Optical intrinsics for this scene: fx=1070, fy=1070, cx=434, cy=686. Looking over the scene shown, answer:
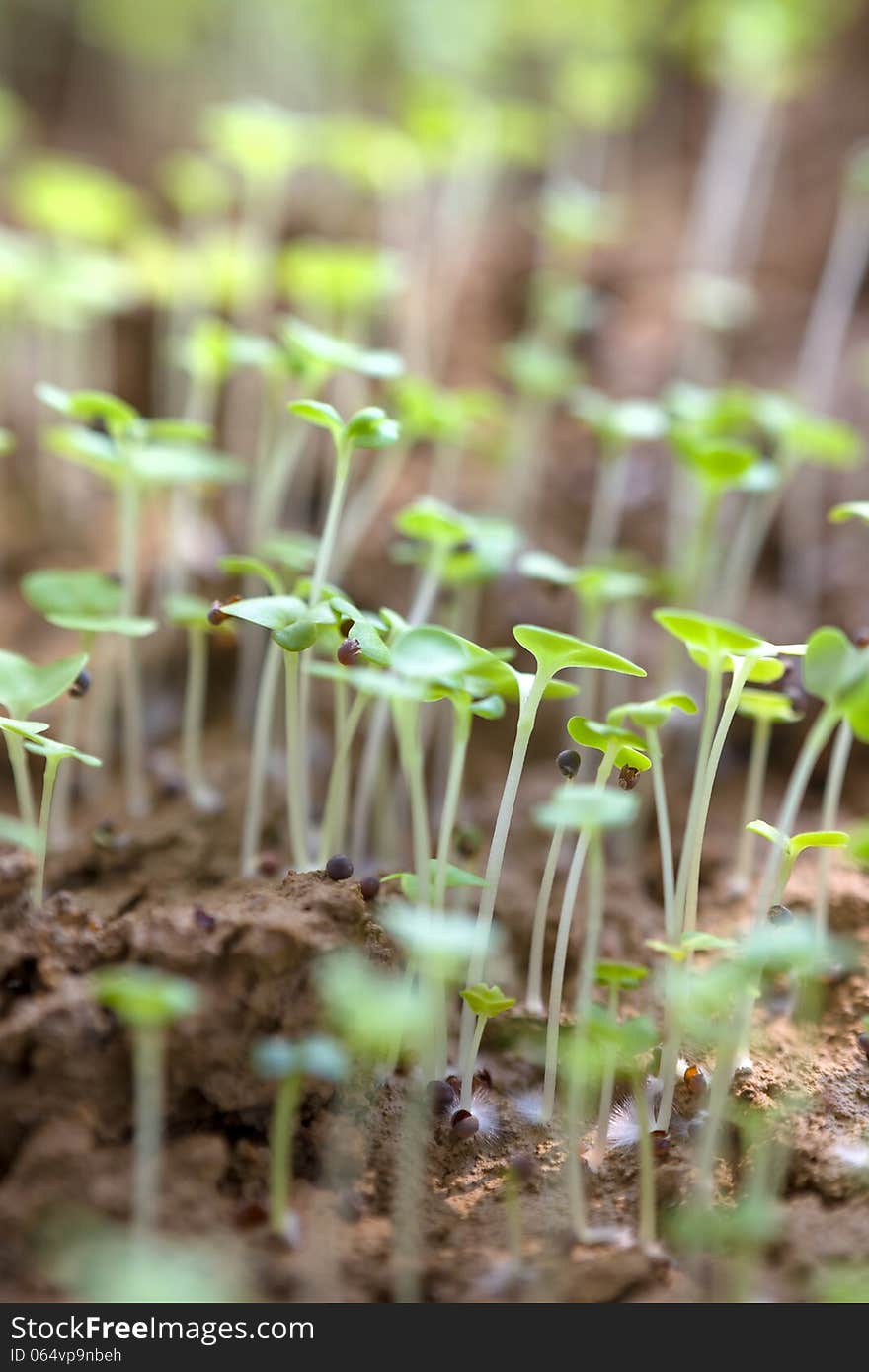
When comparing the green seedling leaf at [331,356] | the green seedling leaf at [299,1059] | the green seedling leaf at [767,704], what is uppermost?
the green seedling leaf at [331,356]

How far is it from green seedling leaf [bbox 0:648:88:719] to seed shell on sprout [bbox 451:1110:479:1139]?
608 mm

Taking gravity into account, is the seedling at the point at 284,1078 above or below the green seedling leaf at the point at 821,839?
below

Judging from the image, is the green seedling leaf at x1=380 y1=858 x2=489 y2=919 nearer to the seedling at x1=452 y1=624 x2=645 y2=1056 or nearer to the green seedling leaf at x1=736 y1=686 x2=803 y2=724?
the seedling at x1=452 y1=624 x2=645 y2=1056

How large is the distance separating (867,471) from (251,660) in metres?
1.22

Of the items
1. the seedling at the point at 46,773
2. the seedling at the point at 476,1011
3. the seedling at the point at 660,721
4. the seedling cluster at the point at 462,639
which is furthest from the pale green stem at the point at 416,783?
the seedling at the point at 46,773

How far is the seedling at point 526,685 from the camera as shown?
1069 millimetres

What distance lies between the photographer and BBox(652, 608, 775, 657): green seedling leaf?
105 cm

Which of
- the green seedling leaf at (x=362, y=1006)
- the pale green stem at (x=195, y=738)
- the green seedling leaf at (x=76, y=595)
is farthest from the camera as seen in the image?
the pale green stem at (x=195, y=738)

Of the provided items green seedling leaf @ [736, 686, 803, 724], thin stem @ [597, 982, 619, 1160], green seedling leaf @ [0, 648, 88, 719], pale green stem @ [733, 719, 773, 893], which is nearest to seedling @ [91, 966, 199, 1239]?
green seedling leaf @ [0, 648, 88, 719]

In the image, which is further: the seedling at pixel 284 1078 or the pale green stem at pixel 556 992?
the pale green stem at pixel 556 992

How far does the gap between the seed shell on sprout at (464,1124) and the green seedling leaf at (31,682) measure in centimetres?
61

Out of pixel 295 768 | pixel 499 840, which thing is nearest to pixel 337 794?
pixel 295 768

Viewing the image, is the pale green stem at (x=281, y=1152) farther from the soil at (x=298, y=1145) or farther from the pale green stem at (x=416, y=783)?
the pale green stem at (x=416, y=783)
